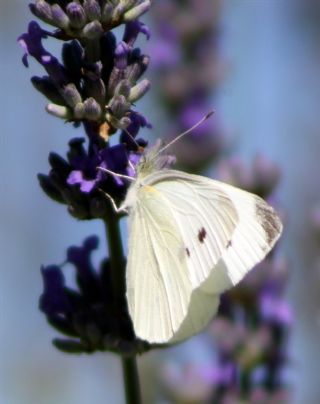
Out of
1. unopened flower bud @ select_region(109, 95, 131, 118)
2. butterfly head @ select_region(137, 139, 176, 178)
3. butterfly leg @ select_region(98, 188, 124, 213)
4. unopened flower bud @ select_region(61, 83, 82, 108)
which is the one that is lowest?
butterfly leg @ select_region(98, 188, 124, 213)

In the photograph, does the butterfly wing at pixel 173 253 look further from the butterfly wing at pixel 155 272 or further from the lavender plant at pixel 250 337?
the lavender plant at pixel 250 337

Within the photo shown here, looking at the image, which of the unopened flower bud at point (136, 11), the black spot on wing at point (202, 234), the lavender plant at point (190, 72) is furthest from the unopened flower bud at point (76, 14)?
the lavender plant at point (190, 72)

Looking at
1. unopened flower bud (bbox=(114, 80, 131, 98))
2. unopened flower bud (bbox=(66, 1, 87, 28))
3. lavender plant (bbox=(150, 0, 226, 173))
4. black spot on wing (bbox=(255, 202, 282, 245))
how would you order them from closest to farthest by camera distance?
1. unopened flower bud (bbox=(66, 1, 87, 28))
2. unopened flower bud (bbox=(114, 80, 131, 98))
3. black spot on wing (bbox=(255, 202, 282, 245))
4. lavender plant (bbox=(150, 0, 226, 173))

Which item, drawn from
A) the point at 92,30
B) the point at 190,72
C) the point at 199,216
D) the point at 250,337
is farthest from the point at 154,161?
the point at 190,72

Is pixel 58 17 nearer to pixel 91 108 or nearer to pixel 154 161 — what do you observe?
pixel 91 108

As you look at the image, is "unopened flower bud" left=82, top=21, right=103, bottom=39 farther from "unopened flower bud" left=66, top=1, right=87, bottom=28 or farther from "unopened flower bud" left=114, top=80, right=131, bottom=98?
"unopened flower bud" left=114, top=80, right=131, bottom=98

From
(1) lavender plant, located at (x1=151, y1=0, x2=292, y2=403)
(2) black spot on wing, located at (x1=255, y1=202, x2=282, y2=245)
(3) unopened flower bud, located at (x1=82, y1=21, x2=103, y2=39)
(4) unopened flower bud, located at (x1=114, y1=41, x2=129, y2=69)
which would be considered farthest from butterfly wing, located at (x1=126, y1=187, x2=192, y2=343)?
(1) lavender plant, located at (x1=151, y1=0, x2=292, y2=403)
